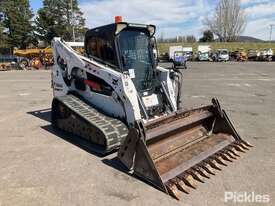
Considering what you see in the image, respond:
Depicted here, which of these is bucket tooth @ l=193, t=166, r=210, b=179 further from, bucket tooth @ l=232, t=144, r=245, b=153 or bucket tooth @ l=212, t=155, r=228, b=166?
bucket tooth @ l=232, t=144, r=245, b=153

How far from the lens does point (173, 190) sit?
4832 mm

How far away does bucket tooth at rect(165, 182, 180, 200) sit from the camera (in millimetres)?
4742

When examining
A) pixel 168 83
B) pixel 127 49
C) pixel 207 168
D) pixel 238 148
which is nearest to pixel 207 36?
pixel 168 83

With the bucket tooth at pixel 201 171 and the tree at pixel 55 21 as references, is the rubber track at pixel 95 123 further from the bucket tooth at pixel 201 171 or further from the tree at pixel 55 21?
the tree at pixel 55 21

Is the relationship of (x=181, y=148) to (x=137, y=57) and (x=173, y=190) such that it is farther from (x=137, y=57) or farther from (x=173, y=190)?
(x=137, y=57)

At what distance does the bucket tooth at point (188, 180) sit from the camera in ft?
16.5

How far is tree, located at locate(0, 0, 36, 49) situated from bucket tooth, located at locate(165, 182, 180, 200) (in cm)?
6142

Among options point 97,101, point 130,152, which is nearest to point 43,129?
point 97,101

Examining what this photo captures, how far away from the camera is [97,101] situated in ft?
24.4

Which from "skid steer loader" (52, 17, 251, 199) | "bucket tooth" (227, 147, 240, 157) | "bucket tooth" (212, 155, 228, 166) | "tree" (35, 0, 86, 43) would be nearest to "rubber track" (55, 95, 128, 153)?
"skid steer loader" (52, 17, 251, 199)

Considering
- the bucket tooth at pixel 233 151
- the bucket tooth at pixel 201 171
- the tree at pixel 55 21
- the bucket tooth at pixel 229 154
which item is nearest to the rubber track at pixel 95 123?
the bucket tooth at pixel 201 171

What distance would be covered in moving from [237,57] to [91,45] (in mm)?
49798

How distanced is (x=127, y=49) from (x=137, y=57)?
1.01 feet

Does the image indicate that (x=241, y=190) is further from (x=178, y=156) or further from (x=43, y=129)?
(x=43, y=129)
